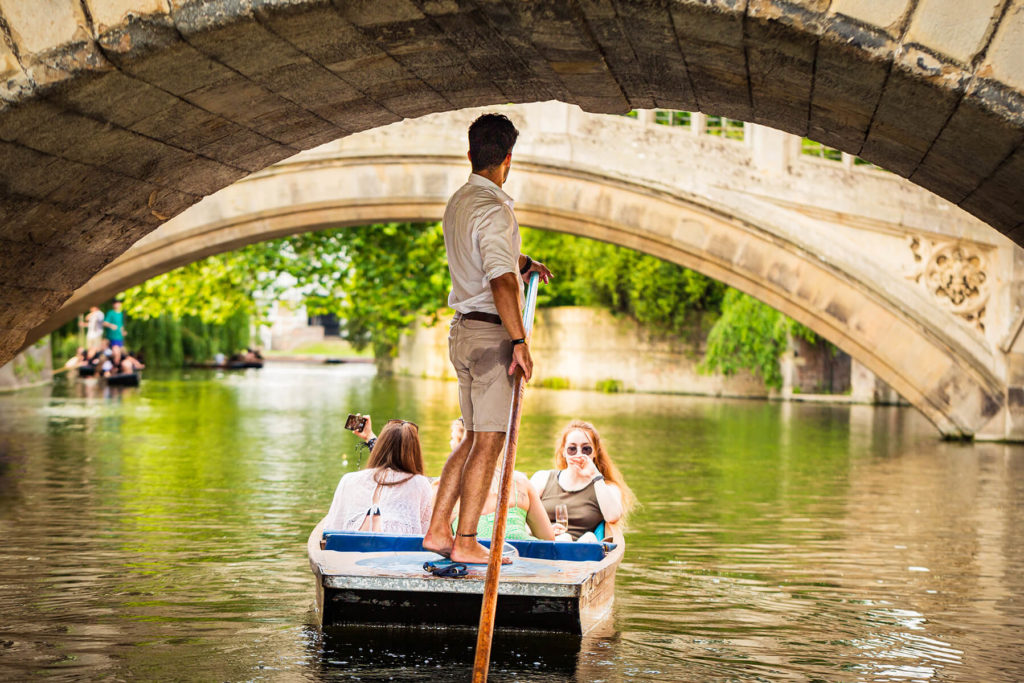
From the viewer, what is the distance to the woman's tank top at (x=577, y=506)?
554cm

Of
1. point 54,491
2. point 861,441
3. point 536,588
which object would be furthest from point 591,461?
point 861,441

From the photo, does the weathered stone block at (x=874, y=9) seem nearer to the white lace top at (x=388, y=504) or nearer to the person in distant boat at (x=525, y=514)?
the person in distant boat at (x=525, y=514)

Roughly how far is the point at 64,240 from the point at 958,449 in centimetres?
920

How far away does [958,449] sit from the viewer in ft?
37.6

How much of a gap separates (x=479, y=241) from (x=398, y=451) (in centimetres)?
154

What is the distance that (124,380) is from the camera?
815 inches

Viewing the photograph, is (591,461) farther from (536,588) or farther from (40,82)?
(40,82)

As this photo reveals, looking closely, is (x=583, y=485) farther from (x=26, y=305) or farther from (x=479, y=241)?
(x=26, y=305)

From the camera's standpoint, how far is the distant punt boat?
20375 millimetres

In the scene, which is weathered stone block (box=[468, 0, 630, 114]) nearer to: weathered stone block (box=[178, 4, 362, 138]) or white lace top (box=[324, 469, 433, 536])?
weathered stone block (box=[178, 4, 362, 138])

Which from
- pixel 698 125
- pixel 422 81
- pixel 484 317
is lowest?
pixel 484 317

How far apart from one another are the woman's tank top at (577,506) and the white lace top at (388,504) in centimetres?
68

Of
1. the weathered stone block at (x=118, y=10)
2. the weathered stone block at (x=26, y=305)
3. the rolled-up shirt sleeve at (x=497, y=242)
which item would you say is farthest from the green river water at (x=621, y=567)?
the weathered stone block at (x=118, y=10)

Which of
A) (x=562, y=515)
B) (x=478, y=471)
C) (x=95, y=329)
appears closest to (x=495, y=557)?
(x=478, y=471)
